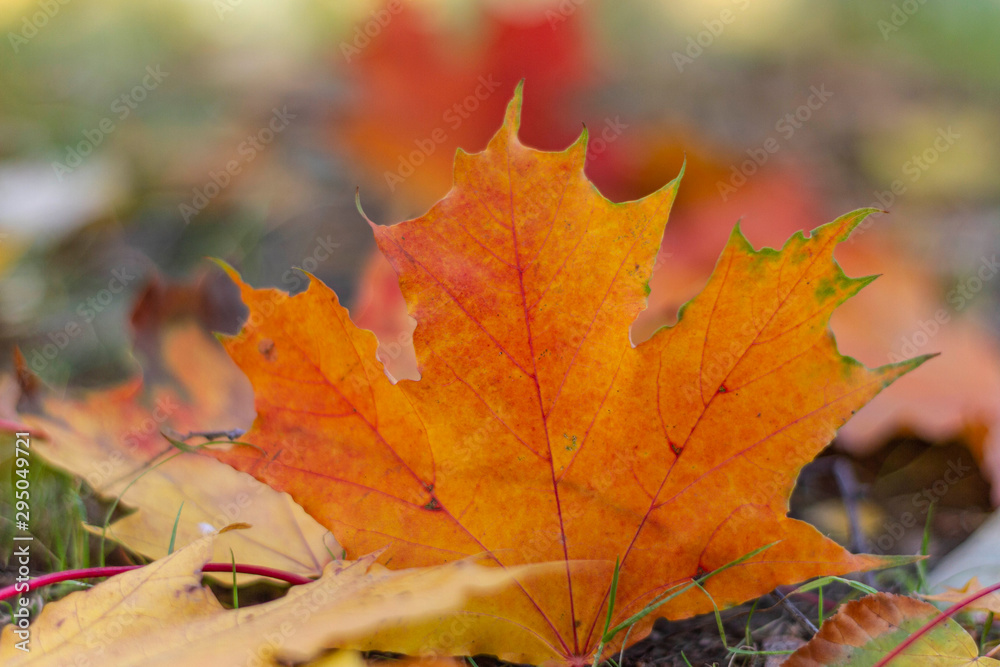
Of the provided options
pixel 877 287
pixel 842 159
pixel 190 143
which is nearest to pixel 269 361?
pixel 877 287

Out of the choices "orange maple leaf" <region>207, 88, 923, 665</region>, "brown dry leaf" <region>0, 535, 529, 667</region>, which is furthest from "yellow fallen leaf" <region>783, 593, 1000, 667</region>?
"brown dry leaf" <region>0, 535, 529, 667</region>

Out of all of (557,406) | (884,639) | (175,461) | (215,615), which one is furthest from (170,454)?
(884,639)

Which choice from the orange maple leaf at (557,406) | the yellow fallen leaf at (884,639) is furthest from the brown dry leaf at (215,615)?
the yellow fallen leaf at (884,639)

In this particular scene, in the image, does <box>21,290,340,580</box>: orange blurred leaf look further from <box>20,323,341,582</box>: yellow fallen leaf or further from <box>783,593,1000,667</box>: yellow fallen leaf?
<box>783,593,1000,667</box>: yellow fallen leaf

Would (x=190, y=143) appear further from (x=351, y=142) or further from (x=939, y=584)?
(x=939, y=584)

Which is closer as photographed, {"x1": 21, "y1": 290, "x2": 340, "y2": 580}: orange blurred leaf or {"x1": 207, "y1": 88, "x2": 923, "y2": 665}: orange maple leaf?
{"x1": 207, "y1": 88, "x2": 923, "y2": 665}: orange maple leaf

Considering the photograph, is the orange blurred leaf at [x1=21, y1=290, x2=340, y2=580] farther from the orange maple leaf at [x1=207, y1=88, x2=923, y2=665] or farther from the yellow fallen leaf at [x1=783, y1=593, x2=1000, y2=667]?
the yellow fallen leaf at [x1=783, y1=593, x2=1000, y2=667]

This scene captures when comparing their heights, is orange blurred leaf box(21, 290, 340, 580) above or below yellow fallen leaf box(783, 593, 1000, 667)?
above
